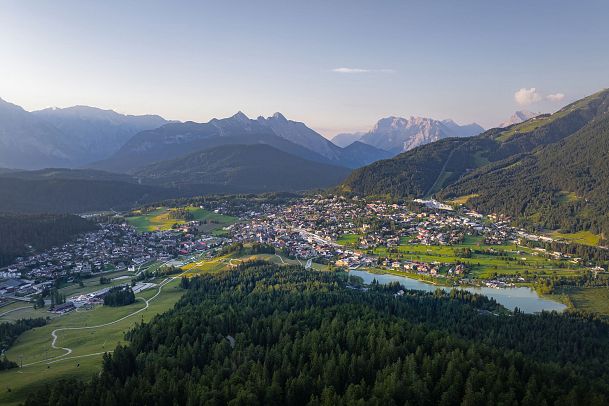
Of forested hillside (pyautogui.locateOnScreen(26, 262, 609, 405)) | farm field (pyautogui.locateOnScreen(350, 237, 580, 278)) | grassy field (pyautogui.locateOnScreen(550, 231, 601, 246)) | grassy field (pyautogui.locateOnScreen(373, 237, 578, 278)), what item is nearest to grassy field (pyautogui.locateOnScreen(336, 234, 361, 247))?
farm field (pyautogui.locateOnScreen(350, 237, 580, 278))

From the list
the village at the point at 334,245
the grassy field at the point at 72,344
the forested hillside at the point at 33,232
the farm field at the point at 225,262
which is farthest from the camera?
the forested hillside at the point at 33,232

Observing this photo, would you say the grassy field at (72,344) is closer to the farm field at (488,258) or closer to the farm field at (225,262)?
the farm field at (225,262)

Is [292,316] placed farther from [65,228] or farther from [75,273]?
[65,228]

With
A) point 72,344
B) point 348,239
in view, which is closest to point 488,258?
point 348,239

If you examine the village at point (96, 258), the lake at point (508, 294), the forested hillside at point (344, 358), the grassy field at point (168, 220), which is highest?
the forested hillside at point (344, 358)

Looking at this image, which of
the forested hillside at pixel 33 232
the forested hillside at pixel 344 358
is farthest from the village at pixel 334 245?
the forested hillside at pixel 344 358

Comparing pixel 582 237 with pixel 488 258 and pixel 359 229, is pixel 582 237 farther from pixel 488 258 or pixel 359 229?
pixel 359 229
